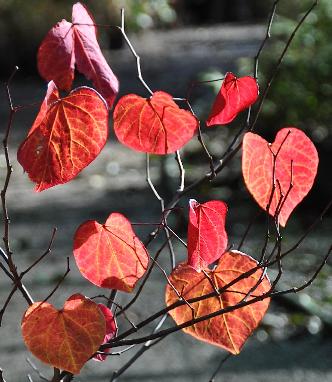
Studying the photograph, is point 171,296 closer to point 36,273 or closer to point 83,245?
point 83,245

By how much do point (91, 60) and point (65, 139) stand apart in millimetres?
196

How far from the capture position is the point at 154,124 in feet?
4.06

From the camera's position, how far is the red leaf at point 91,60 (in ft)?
4.17

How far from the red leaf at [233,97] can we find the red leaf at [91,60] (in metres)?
0.14

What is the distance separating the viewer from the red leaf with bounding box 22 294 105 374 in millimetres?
1099

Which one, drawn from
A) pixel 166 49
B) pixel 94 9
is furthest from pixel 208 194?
pixel 166 49

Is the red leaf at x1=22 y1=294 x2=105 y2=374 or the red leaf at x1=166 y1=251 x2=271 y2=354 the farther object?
the red leaf at x1=166 y1=251 x2=271 y2=354

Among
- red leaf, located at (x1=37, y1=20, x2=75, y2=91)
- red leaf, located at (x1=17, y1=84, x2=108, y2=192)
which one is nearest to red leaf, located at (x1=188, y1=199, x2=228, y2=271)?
red leaf, located at (x1=17, y1=84, x2=108, y2=192)

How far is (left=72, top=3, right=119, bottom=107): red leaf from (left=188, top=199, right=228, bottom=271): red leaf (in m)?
0.20

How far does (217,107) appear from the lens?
1229mm

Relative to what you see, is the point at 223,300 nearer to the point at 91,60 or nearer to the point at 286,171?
the point at 286,171

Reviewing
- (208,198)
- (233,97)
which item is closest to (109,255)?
(233,97)

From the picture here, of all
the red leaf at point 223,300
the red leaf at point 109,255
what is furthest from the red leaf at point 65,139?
the red leaf at point 223,300

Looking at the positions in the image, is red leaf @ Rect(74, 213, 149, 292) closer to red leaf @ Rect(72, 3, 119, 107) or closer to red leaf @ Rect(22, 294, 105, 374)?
red leaf @ Rect(22, 294, 105, 374)
